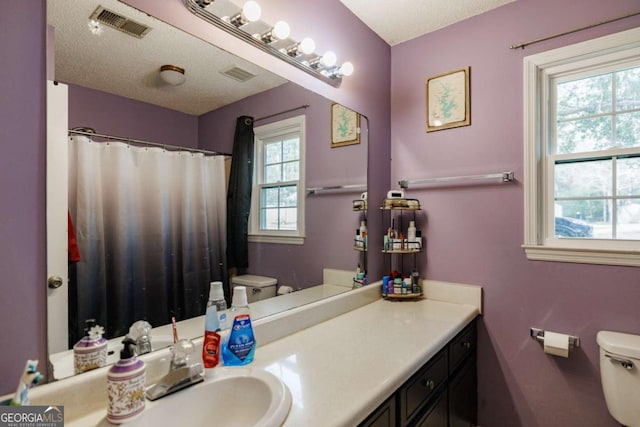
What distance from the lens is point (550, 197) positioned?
1673mm

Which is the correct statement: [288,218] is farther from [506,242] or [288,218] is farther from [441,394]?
[506,242]

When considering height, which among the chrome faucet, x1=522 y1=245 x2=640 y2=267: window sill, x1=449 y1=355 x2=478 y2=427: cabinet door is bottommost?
x1=449 y1=355 x2=478 y2=427: cabinet door

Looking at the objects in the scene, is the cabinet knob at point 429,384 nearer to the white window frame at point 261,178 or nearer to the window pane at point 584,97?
the white window frame at point 261,178

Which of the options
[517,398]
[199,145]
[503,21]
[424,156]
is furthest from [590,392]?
[199,145]

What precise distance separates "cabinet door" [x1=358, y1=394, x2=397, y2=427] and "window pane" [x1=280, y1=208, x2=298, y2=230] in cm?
81

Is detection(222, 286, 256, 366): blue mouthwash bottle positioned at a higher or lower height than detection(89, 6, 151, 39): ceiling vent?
lower

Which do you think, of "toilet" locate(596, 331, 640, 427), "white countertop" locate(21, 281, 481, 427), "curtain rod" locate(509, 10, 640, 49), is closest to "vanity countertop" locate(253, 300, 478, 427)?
"white countertop" locate(21, 281, 481, 427)

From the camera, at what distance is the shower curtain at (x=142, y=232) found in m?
0.89

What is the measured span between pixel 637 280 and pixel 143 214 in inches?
78.1

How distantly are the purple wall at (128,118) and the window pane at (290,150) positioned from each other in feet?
1.49

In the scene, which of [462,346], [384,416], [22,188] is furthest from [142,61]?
[462,346]

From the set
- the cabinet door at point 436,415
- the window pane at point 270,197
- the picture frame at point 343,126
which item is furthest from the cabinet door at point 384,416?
the picture frame at point 343,126

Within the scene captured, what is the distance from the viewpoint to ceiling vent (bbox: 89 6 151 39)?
3.01 ft

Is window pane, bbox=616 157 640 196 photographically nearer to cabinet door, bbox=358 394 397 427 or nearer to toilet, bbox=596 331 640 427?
toilet, bbox=596 331 640 427
